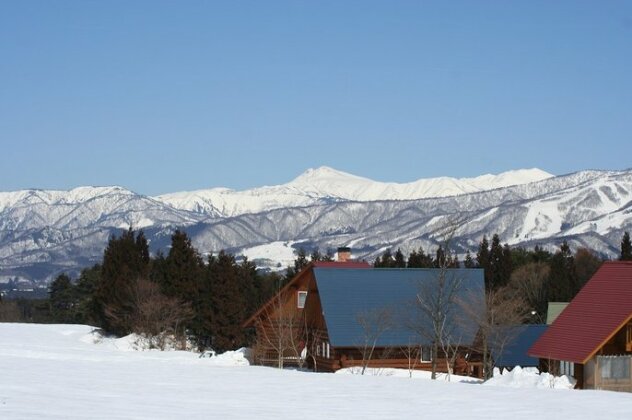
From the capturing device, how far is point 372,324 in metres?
40.6

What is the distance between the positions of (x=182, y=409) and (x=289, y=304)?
32.2 metres

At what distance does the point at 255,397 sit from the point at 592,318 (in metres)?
19.6

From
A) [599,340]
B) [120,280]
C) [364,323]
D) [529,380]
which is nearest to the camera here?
[529,380]

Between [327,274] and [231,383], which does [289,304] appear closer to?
[327,274]

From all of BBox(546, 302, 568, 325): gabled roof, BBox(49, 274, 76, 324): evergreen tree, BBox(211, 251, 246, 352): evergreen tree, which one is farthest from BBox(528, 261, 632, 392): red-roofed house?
BBox(49, 274, 76, 324): evergreen tree

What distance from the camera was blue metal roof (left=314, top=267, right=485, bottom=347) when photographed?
40844 mm

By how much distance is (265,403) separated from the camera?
59.8ft

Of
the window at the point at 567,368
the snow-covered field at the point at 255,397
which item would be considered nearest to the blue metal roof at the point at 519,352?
the window at the point at 567,368

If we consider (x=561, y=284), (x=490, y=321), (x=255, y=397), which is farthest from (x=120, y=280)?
(x=255, y=397)

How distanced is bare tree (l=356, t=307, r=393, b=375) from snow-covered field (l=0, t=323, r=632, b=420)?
45.2 ft

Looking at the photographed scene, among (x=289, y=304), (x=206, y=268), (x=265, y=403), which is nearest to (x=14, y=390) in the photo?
(x=265, y=403)

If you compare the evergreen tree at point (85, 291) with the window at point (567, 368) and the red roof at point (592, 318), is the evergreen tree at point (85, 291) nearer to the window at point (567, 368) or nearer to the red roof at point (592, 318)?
the red roof at point (592, 318)

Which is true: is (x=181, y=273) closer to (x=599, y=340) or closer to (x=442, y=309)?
(x=442, y=309)

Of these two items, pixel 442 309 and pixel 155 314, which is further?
pixel 155 314
